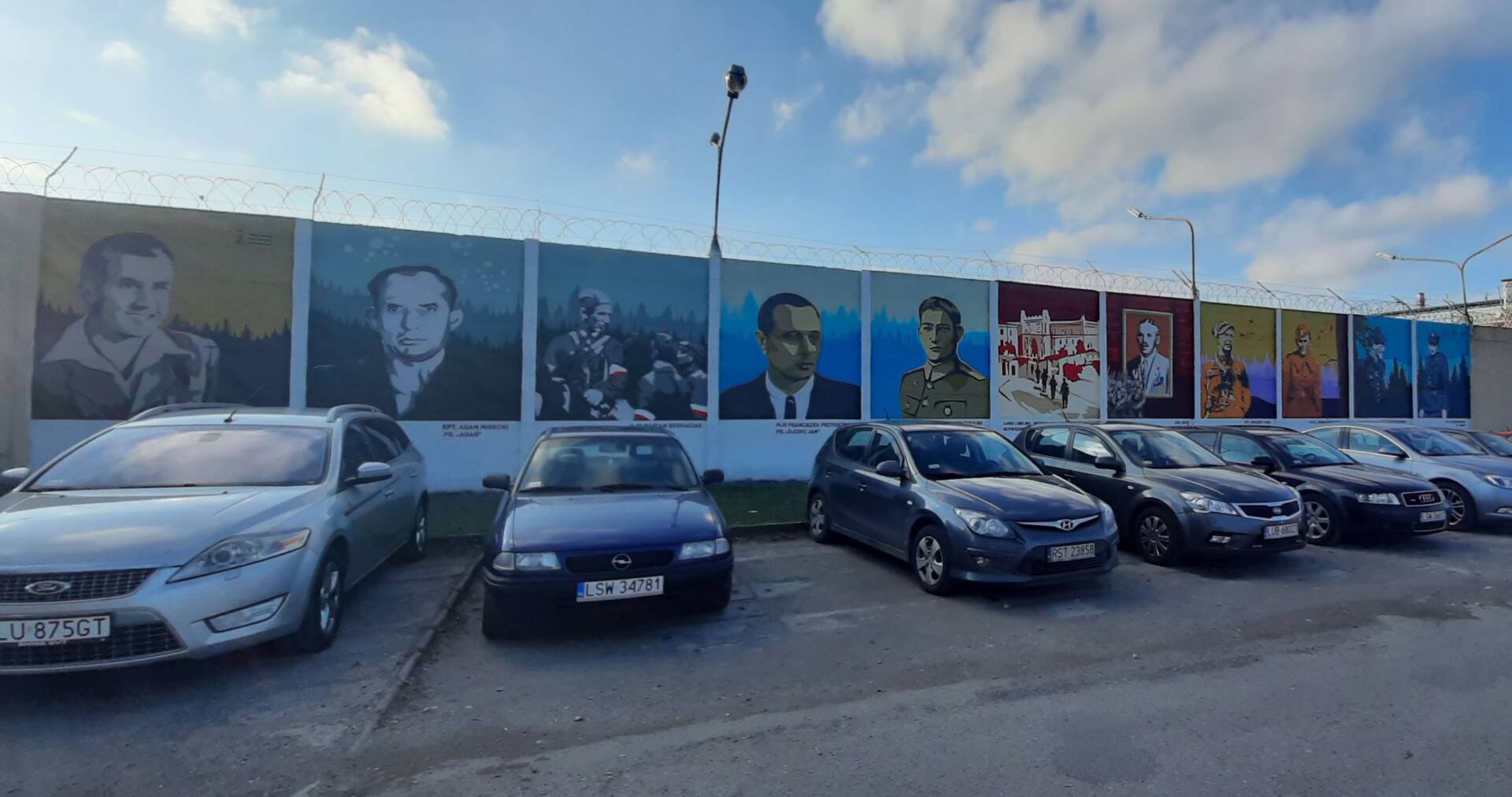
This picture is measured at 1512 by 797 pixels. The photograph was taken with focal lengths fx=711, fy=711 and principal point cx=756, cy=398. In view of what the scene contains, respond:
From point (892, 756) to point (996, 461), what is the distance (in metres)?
4.52

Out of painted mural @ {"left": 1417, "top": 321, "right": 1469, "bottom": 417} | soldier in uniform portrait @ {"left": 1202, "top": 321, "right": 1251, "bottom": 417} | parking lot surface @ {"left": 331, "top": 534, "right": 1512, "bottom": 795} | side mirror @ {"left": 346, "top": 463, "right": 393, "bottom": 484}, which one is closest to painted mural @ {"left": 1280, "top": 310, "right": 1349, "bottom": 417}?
soldier in uniform portrait @ {"left": 1202, "top": 321, "right": 1251, "bottom": 417}

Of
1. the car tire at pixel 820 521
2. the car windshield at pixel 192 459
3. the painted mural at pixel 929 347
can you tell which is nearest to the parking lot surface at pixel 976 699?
the car windshield at pixel 192 459

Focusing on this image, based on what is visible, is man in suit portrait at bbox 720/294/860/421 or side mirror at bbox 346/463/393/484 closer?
side mirror at bbox 346/463/393/484

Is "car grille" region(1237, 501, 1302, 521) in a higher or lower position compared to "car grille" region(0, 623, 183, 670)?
higher

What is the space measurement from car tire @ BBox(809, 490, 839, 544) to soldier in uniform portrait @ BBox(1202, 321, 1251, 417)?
15.4 meters

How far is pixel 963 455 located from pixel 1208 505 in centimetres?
248

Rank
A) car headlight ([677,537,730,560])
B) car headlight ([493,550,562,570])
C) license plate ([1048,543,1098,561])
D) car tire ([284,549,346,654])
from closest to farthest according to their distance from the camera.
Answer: car tire ([284,549,346,654])
car headlight ([493,550,562,570])
car headlight ([677,537,730,560])
license plate ([1048,543,1098,561])

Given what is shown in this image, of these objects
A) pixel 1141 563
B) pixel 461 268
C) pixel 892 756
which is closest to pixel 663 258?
pixel 461 268

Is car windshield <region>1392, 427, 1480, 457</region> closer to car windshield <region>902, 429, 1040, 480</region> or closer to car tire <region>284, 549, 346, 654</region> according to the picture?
car windshield <region>902, 429, 1040, 480</region>

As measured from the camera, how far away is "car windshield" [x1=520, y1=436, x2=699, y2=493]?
598cm

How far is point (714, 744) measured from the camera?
3.55 m

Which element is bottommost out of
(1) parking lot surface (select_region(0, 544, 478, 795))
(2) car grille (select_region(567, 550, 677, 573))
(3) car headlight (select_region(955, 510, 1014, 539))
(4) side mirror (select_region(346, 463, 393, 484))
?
(1) parking lot surface (select_region(0, 544, 478, 795))

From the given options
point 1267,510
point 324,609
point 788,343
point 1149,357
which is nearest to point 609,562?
point 324,609

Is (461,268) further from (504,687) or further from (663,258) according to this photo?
(504,687)
